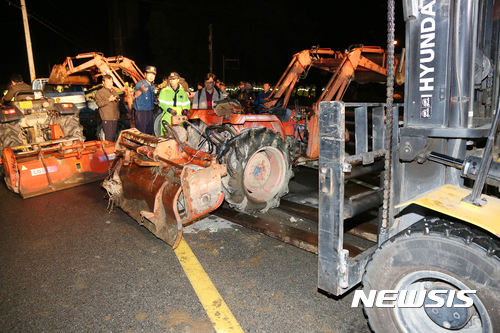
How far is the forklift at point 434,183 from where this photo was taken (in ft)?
5.90

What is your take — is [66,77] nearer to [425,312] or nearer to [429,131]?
[429,131]

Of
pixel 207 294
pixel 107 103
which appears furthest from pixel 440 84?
pixel 107 103

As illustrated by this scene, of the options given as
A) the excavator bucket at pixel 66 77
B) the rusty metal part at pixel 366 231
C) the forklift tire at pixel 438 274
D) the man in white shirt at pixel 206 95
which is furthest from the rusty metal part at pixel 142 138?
the excavator bucket at pixel 66 77

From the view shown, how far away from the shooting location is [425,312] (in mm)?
2090

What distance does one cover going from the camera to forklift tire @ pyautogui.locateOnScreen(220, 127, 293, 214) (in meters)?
4.37

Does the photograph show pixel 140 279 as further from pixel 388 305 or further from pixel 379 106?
pixel 379 106

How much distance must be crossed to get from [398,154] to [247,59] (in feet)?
113

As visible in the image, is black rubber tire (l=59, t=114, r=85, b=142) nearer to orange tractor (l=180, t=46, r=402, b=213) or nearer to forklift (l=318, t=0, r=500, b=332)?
orange tractor (l=180, t=46, r=402, b=213)

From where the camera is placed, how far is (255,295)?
3070 millimetres

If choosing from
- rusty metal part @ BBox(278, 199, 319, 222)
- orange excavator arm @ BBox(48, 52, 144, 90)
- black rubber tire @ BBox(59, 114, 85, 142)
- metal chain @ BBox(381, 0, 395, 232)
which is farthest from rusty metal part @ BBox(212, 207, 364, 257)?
orange excavator arm @ BBox(48, 52, 144, 90)

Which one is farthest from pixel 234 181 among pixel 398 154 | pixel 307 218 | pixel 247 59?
pixel 247 59

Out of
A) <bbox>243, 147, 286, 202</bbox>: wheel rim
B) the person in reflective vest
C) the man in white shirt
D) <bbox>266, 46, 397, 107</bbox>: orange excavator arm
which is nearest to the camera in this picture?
<bbox>243, 147, 286, 202</bbox>: wheel rim

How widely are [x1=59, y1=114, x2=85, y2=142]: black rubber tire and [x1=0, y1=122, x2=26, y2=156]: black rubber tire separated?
0.91m

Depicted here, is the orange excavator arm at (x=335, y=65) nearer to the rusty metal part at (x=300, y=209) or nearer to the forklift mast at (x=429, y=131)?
the rusty metal part at (x=300, y=209)
